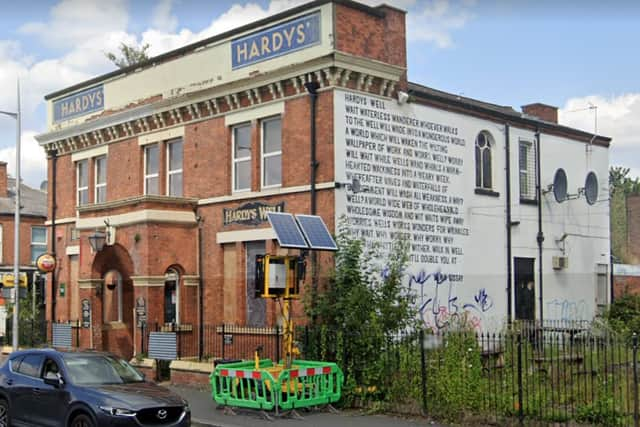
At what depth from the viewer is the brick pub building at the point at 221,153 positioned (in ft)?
68.1

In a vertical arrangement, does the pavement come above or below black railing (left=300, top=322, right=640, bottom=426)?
below

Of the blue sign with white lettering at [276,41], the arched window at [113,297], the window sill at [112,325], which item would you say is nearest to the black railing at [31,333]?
the arched window at [113,297]

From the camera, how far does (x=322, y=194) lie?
2053cm

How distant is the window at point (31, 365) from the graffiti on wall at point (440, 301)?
33.4 ft

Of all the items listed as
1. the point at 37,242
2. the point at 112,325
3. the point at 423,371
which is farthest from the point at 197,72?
the point at 37,242

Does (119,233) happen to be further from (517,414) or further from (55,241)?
(517,414)

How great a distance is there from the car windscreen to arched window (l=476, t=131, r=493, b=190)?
13.3m

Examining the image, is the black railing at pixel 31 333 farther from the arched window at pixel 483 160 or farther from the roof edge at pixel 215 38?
the arched window at pixel 483 160

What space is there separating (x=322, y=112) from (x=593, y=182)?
42.1 ft

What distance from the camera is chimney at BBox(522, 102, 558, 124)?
30.2 metres

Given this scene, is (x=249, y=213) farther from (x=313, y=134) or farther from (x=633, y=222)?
(x=633, y=222)

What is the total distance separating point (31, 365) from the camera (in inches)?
554

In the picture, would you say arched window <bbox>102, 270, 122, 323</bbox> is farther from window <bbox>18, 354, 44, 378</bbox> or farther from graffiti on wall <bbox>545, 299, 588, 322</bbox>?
graffiti on wall <bbox>545, 299, 588, 322</bbox>

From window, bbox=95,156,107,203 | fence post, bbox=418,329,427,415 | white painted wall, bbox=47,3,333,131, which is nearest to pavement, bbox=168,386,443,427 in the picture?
fence post, bbox=418,329,427,415
